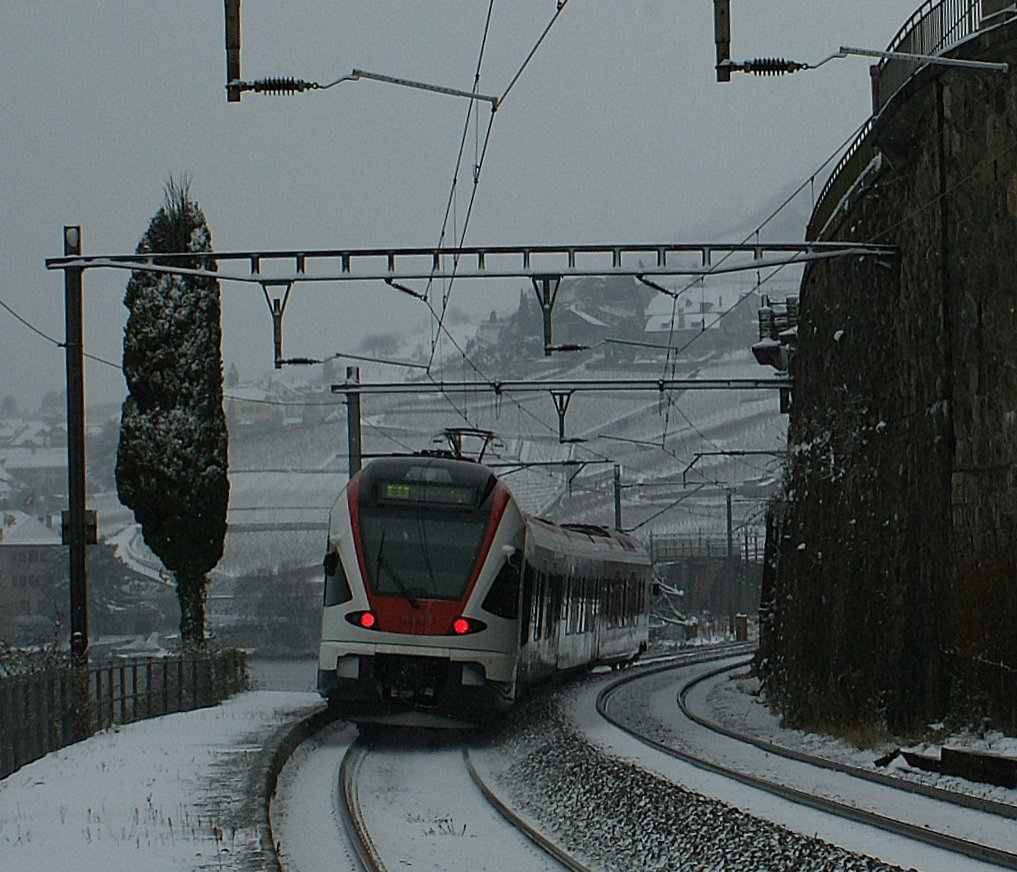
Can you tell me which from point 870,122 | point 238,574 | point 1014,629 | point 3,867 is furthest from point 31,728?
point 238,574

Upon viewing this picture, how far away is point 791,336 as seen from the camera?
33.2m

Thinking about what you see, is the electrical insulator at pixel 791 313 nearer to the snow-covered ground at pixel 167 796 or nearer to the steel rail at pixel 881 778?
the steel rail at pixel 881 778

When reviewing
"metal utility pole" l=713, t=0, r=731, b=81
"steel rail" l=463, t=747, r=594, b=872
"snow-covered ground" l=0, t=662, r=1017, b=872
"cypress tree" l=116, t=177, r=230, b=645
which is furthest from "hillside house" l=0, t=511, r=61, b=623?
"metal utility pole" l=713, t=0, r=731, b=81

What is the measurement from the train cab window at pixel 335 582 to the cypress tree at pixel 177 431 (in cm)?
1099

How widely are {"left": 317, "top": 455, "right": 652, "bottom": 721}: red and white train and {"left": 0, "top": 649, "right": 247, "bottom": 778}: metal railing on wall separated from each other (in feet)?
9.36

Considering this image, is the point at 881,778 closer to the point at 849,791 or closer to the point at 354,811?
the point at 849,791

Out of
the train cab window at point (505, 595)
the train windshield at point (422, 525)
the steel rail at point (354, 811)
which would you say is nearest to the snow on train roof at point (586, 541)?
the train cab window at point (505, 595)

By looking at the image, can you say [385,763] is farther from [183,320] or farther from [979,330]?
[183,320]

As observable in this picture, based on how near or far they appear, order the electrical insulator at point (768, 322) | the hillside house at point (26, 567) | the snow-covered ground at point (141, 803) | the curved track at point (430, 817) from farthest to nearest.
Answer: the hillside house at point (26, 567), the electrical insulator at point (768, 322), the curved track at point (430, 817), the snow-covered ground at point (141, 803)

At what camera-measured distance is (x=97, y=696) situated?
19.9 meters

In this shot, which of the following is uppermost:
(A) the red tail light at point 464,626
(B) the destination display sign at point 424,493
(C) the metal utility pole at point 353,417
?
(C) the metal utility pole at point 353,417

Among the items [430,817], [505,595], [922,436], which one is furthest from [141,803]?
[922,436]

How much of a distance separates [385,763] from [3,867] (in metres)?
7.76

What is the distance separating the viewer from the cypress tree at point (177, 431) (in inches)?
1182
